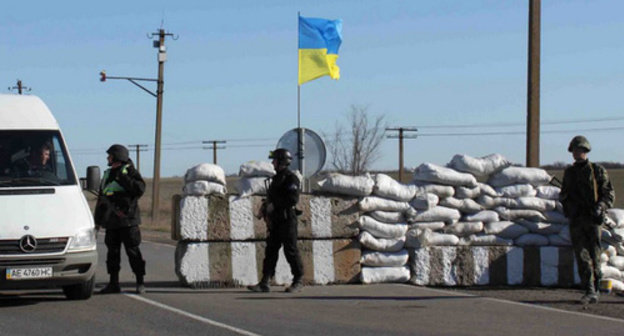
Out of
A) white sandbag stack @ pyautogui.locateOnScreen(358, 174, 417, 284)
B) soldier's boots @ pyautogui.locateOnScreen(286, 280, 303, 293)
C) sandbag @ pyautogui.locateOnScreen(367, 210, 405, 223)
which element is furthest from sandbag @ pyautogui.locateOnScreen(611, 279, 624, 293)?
soldier's boots @ pyautogui.locateOnScreen(286, 280, 303, 293)

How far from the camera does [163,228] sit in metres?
33.7

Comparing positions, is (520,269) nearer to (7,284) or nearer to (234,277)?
(234,277)

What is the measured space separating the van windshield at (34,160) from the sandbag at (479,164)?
5227 millimetres

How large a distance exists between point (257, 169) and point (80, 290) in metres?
2.86

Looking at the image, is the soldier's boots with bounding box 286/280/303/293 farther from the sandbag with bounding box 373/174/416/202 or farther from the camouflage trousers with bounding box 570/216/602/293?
the camouflage trousers with bounding box 570/216/602/293

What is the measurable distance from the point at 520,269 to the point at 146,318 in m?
5.85

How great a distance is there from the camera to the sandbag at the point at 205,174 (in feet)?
40.4

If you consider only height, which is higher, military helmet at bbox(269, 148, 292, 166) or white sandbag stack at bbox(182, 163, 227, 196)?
military helmet at bbox(269, 148, 292, 166)

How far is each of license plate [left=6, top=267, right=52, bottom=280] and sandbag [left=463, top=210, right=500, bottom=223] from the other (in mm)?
5843

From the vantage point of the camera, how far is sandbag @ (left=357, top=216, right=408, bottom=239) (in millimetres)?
12688

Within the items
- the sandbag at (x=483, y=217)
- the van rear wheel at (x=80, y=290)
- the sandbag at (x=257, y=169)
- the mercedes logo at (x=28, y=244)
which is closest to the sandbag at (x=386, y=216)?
the sandbag at (x=483, y=217)

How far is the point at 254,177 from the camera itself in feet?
41.3

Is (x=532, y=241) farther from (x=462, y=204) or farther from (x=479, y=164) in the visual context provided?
(x=479, y=164)

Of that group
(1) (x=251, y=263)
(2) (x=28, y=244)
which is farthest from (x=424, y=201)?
(2) (x=28, y=244)
